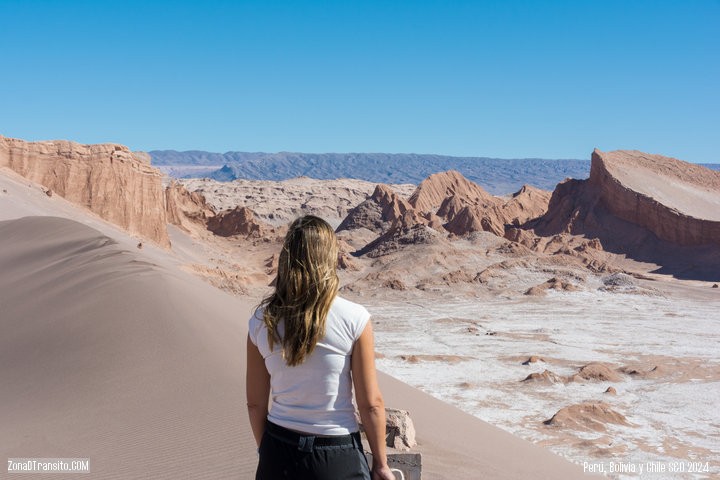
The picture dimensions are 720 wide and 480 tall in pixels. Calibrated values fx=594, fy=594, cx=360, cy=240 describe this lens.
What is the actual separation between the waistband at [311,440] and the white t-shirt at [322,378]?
0.02 m

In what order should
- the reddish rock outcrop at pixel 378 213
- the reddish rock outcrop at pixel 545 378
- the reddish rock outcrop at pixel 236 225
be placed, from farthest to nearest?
the reddish rock outcrop at pixel 378 213
the reddish rock outcrop at pixel 236 225
the reddish rock outcrop at pixel 545 378

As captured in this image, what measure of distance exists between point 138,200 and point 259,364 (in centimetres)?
2529

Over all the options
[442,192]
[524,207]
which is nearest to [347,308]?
[524,207]

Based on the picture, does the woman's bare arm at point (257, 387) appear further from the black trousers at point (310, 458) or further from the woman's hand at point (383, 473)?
the woman's hand at point (383, 473)

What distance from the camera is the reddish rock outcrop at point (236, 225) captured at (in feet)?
126

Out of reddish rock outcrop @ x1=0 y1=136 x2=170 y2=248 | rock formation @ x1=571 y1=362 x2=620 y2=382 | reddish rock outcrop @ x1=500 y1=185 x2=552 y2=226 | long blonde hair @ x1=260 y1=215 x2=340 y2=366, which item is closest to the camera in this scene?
long blonde hair @ x1=260 y1=215 x2=340 y2=366

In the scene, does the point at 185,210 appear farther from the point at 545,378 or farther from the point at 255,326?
the point at 255,326

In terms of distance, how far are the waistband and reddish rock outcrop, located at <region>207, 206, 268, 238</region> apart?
36328 millimetres

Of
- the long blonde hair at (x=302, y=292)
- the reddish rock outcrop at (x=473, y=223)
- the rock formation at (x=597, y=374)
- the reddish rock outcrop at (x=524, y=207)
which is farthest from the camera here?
the reddish rock outcrop at (x=524, y=207)

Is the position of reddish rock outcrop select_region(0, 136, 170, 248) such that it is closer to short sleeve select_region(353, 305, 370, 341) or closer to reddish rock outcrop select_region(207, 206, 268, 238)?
reddish rock outcrop select_region(207, 206, 268, 238)

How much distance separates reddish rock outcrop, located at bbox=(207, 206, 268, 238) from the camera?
126ft

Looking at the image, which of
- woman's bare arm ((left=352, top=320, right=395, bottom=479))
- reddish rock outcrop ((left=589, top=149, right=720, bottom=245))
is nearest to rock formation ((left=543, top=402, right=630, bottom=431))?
woman's bare arm ((left=352, top=320, right=395, bottom=479))

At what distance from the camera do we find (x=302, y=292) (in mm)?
1885

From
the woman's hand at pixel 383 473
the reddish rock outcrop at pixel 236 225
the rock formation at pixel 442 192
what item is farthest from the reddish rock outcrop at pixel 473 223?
the woman's hand at pixel 383 473
